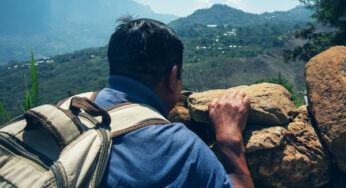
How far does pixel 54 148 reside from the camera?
1.11 m

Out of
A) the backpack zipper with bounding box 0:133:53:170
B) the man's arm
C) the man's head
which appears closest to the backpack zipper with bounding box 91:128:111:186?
the backpack zipper with bounding box 0:133:53:170

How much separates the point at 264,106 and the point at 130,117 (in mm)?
1439

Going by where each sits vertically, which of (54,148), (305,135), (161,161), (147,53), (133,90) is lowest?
(305,135)

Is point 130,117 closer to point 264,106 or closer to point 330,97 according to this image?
point 264,106

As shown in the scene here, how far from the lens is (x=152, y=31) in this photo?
1556 mm

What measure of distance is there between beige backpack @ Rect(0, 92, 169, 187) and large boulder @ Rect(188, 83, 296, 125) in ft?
4.42

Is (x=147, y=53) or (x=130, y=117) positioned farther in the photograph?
(x=147, y=53)

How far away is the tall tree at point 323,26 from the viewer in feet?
41.1

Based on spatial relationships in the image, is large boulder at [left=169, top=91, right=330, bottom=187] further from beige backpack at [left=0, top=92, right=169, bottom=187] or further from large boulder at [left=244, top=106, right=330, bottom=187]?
beige backpack at [left=0, top=92, right=169, bottom=187]

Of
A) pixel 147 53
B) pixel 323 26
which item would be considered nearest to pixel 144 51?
pixel 147 53

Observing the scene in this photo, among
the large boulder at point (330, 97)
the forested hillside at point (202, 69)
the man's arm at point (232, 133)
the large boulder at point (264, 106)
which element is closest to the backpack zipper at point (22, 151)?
the man's arm at point (232, 133)

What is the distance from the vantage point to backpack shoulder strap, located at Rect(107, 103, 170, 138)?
1269mm

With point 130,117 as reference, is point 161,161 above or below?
below

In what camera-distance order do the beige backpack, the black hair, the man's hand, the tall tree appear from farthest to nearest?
the tall tree
the man's hand
the black hair
the beige backpack
